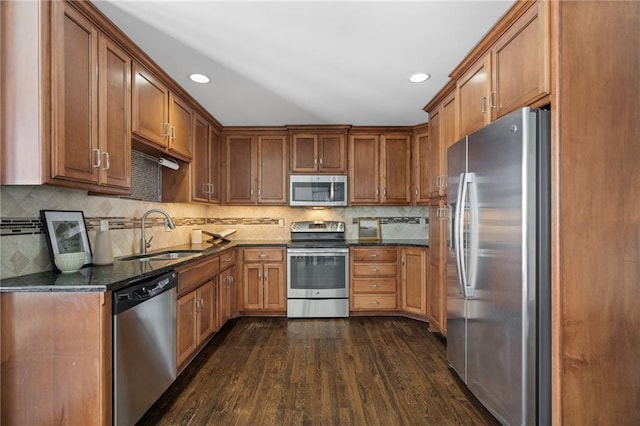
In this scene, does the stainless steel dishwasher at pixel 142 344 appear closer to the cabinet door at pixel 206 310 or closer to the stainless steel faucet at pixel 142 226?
the cabinet door at pixel 206 310

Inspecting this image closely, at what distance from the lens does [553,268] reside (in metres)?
1.46

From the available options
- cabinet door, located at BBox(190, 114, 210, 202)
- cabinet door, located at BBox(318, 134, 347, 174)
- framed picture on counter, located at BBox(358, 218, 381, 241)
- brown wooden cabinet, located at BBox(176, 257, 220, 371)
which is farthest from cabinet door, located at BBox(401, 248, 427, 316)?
cabinet door, located at BBox(190, 114, 210, 202)

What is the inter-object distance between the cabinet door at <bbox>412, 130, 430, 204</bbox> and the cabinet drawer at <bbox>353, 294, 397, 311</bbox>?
3.97 ft

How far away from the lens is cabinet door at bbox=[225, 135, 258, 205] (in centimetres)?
403

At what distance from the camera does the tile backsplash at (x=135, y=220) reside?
65.3 inches

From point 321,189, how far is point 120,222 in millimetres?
2174

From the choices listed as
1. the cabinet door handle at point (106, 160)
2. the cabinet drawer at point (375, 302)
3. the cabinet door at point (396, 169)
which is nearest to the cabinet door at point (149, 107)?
the cabinet door handle at point (106, 160)

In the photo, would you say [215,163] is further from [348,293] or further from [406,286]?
[406,286]

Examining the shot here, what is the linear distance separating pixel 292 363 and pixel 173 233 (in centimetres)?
185

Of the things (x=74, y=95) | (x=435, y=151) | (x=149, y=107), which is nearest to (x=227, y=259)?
(x=149, y=107)

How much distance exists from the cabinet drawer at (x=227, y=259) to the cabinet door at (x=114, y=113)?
1323mm

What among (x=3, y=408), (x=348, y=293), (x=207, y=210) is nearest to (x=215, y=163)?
(x=207, y=210)

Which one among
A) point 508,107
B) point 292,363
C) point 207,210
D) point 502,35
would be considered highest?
point 502,35

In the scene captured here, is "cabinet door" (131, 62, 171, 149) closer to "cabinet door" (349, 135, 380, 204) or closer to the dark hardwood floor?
the dark hardwood floor
